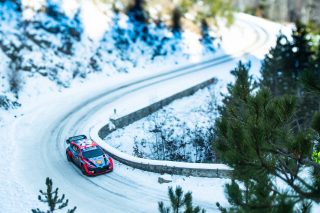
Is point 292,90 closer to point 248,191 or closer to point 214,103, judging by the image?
point 214,103

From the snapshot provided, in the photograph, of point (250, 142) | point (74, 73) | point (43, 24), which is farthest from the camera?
point (43, 24)

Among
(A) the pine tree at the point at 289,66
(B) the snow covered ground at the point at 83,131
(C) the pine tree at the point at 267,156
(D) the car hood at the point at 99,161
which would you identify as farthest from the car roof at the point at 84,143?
(A) the pine tree at the point at 289,66

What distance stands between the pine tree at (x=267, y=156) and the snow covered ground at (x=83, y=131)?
817 cm

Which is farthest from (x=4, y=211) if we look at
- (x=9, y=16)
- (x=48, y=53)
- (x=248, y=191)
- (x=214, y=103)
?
(x=9, y=16)

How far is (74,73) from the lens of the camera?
3334 centimetres

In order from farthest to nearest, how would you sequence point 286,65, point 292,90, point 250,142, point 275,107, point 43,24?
point 43,24, point 286,65, point 292,90, point 275,107, point 250,142

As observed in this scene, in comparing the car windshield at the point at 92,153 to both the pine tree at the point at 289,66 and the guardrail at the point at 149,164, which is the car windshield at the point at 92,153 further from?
the pine tree at the point at 289,66

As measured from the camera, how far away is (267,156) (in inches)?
268

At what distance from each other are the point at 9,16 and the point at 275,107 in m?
32.8

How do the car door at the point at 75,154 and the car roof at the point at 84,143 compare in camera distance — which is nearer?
the car door at the point at 75,154

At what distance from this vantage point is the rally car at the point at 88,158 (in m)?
17.3

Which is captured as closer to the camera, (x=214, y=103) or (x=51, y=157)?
(x=51, y=157)

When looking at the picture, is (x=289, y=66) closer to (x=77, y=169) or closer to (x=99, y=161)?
(x=99, y=161)

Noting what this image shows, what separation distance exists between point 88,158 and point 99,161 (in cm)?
57
